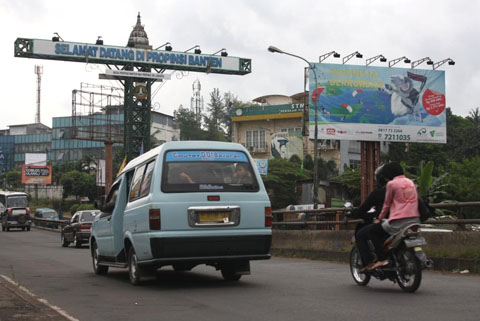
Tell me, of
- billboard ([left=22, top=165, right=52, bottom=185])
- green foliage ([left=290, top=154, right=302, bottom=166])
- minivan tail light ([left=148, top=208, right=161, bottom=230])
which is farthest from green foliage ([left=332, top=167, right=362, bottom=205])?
minivan tail light ([left=148, top=208, right=161, bottom=230])

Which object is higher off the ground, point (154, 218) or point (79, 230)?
point (154, 218)

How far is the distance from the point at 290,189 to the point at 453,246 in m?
59.5

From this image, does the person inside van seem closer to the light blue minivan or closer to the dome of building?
the light blue minivan

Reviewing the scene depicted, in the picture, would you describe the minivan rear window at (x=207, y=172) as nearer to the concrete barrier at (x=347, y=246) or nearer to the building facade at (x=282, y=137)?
the concrete barrier at (x=347, y=246)

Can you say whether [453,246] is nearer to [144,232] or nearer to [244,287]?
[244,287]

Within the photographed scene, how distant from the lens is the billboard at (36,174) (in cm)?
10019

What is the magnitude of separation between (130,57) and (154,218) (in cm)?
4751

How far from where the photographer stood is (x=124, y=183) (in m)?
12.1

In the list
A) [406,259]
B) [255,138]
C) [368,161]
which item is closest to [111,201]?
[406,259]

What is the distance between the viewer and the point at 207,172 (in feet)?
34.3

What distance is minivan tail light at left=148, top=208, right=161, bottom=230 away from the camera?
984cm

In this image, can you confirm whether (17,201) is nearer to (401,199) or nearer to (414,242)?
(401,199)

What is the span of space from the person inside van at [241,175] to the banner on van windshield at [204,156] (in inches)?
4.6

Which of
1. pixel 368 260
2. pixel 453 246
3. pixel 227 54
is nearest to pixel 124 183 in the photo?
pixel 368 260
